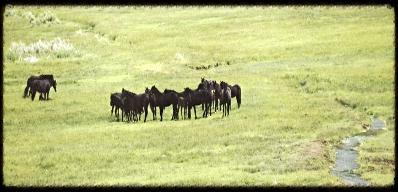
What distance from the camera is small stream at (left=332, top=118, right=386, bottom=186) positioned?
2036cm

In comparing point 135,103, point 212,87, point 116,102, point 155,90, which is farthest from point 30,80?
point 212,87

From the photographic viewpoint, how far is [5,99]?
2181 centimetres

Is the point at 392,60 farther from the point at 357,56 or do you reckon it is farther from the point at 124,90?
the point at 124,90

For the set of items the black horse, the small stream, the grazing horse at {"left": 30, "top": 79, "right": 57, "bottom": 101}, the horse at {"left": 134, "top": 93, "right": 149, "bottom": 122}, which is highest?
the grazing horse at {"left": 30, "top": 79, "right": 57, "bottom": 101}

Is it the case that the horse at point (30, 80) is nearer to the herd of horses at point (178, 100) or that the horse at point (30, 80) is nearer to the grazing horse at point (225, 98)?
the herd of horses at point (178, 100)

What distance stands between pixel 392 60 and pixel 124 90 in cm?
917

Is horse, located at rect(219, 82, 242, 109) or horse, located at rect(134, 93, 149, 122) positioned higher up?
horse, located at rect(219, 82, 242, 109)

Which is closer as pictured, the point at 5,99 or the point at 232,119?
the point at 5,99

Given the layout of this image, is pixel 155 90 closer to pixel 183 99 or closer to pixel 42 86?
pixel 183 99

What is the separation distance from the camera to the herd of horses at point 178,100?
2348 cm

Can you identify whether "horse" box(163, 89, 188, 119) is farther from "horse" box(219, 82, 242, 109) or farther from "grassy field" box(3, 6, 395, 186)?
"horse" box(219, 82, 242, 109)

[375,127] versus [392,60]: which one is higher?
[392,60]

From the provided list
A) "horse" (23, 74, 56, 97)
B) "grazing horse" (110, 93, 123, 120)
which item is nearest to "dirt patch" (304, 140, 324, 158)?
"grazing horse" (110, 93, 123, 120)

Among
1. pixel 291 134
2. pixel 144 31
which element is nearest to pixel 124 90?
pixel 144 31
